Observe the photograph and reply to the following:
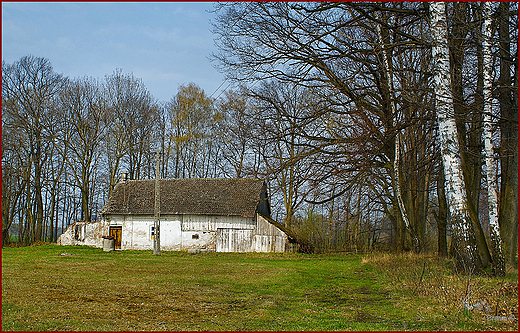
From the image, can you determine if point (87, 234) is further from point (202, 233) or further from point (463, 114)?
point (463, 114)

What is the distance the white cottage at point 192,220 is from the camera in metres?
32.0

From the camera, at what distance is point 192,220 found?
109 feet

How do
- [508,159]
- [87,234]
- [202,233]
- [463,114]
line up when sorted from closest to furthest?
[463,114]
[508,159]
[202,233]
[87,234]

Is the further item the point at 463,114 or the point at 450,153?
the point at 450,153

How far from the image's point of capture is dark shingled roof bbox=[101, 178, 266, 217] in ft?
109

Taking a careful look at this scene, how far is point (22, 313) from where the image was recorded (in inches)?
278

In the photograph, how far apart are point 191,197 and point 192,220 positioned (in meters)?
2.17

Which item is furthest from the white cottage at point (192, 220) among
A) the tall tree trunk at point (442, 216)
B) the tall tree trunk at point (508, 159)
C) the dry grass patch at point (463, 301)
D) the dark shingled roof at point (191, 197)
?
the dry grass patch at point (463, 301)

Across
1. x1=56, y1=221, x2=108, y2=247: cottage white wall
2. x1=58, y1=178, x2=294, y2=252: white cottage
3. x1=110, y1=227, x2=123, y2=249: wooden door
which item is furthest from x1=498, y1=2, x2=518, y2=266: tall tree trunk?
x1=56, y1=221, x2=108, y2=247: cottage white wall

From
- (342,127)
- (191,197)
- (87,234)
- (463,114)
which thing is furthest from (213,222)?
(463,114)

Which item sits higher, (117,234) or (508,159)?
(508,159)

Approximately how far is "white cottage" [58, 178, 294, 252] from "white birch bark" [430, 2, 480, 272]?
2065cm

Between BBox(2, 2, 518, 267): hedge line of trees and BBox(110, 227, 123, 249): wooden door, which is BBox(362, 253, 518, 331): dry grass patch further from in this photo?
BBox(110, 227, 123, 249): wooden door

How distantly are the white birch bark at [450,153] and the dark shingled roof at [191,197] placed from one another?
72.9ft
